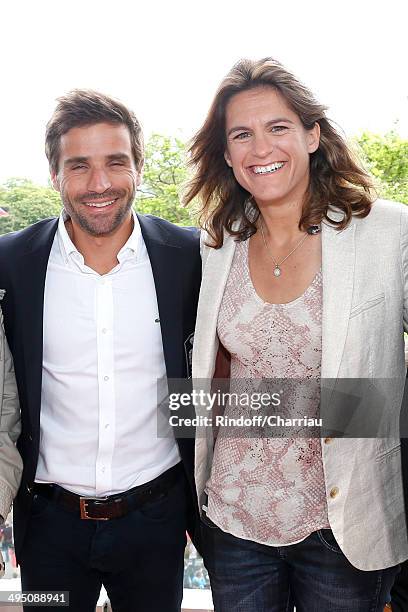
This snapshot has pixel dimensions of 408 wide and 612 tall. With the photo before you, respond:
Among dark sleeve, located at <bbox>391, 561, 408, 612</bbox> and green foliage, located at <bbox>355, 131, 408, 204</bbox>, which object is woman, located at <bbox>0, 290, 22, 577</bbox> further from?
green foliage, located at <bbox>355, 131, 408, 204</bbox>

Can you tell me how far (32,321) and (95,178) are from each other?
1.19 feet

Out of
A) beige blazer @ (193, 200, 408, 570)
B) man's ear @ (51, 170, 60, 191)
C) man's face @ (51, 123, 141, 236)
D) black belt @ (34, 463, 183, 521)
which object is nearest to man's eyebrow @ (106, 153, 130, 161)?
man's face @ (51, 123, 141, 236)

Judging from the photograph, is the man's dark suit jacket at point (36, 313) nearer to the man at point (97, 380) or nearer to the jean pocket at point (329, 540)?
the man at point (97, 380)

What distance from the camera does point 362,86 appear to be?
23.6ft

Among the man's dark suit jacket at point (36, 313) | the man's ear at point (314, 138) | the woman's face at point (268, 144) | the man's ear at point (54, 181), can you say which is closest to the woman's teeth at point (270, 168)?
the woman's face at point (268, 144)

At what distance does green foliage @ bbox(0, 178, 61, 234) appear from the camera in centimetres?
670

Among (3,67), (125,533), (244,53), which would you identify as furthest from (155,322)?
(3,67)

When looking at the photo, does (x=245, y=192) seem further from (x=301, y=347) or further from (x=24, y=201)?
(x=24, y=201)

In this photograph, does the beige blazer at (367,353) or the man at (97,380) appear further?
the man at (97,380)

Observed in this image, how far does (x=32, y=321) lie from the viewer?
152 cm

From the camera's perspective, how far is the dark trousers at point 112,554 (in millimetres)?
1518

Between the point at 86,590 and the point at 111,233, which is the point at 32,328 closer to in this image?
the point at 111,233

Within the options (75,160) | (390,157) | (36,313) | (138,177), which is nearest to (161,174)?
(390,157)

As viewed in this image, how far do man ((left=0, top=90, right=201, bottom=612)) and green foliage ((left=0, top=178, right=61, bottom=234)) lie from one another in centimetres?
513
